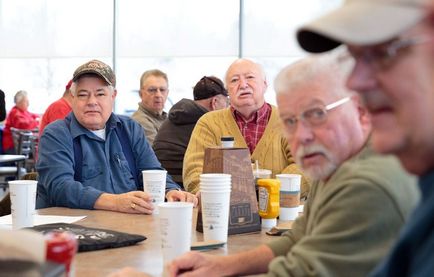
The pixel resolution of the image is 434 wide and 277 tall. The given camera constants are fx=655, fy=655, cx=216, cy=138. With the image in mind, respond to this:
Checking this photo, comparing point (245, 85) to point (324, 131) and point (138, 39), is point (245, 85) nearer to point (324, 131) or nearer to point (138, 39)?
point (324, 131)

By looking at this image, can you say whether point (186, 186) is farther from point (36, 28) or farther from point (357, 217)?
point (36, 28)


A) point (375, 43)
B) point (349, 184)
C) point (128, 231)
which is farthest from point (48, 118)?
point (375, 43)

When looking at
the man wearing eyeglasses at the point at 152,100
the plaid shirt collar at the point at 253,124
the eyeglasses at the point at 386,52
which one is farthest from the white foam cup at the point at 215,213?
the man wearing eyeglasses at the point at 152,100

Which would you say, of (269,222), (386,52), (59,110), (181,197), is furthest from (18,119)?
(386,52)

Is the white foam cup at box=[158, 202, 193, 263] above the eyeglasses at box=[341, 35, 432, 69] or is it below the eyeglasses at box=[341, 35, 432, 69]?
below

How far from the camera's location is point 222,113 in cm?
378

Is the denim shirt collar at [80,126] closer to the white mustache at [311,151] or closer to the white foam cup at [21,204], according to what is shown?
the white foam cup at [21,204]

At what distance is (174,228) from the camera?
1.77m

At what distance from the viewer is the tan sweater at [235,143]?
131 inches

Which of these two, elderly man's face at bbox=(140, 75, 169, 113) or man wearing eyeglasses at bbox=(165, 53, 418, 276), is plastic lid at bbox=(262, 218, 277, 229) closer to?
man wearing eyeglasses at bbox=(165, 53, 418, 276)

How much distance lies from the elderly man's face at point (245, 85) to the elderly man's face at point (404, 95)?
273cm

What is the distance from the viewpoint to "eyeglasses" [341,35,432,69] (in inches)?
36.9

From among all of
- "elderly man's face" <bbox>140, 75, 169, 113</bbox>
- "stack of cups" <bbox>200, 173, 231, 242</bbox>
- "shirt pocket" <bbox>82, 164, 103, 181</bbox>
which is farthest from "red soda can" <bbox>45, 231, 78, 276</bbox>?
"elderly man's face" <bbox>140, 75, 169, 113</bbox>

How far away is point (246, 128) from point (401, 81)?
111 inches
